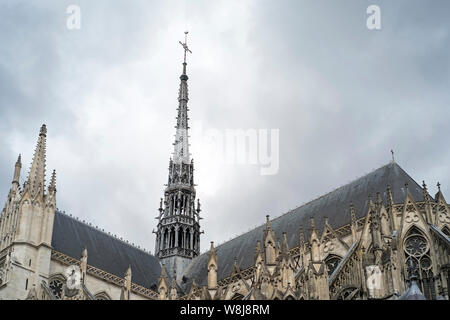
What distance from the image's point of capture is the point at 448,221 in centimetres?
2112

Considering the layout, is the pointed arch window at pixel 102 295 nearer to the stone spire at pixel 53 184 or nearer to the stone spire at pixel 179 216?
the stone spire at pixel 53 184

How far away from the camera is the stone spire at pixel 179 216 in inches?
1341

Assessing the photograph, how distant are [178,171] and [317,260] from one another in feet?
58.2

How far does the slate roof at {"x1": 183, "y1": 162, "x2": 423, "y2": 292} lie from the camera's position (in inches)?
933

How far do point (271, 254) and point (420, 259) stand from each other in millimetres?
5319

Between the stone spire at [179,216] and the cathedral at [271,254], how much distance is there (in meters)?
0.14

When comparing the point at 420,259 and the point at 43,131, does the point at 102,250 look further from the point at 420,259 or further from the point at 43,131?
the point at 420,259

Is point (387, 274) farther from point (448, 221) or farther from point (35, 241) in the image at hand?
point (35, 241)

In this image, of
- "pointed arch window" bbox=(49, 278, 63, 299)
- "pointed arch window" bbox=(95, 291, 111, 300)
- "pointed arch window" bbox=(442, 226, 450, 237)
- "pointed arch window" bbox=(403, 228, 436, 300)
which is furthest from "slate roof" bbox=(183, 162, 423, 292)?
"pointed arch window" bbox=(49, 278, 63, 299)

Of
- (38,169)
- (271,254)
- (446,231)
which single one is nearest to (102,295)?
(38,169)

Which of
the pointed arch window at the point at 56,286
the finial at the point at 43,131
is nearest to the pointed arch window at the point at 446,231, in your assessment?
the pointed arch window at the point at 56,286

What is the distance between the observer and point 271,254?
22188 mm
